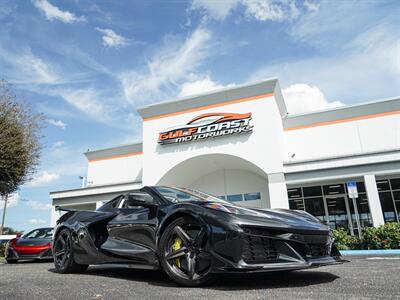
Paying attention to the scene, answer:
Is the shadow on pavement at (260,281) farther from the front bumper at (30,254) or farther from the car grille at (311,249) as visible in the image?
the front bumper at (30,254)

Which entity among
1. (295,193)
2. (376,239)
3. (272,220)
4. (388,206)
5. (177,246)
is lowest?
(376,239)

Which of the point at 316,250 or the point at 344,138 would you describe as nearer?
the point at 316,250

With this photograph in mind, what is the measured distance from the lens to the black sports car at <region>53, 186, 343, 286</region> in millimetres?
2869

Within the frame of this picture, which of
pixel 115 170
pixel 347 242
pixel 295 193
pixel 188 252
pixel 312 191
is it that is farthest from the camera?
pixel 115 170

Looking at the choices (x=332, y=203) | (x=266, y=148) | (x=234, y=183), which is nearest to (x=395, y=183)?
(x=332, y=203)

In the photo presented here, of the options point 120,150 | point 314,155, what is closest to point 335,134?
point 314,155

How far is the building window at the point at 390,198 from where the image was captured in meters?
17.2

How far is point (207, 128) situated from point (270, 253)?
49.1 ft

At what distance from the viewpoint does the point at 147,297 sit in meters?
2.66

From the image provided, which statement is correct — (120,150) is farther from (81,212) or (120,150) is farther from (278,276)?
(278,276)

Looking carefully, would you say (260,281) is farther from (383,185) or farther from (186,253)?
(383,185)

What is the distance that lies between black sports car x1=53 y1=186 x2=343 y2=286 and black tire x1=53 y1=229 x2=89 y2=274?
0.71 m

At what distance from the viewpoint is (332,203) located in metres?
18.0

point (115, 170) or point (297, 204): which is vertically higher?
point (115, 170)
